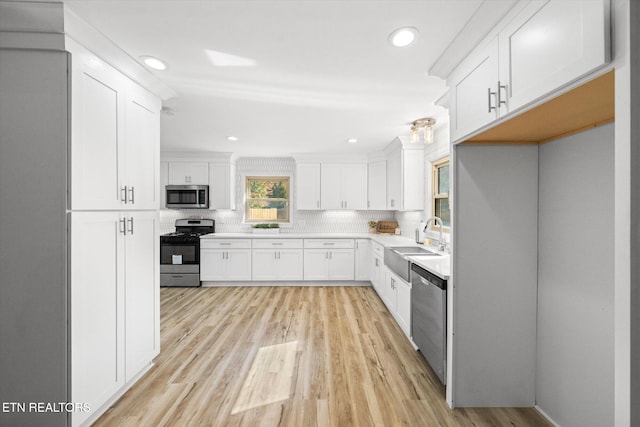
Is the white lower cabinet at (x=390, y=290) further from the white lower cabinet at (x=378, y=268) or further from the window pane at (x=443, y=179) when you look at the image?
the window pane at (x=443, y=179)

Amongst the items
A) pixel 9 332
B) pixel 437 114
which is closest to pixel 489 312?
pixel 437 114

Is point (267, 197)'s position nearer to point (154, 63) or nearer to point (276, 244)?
point (276, 244)

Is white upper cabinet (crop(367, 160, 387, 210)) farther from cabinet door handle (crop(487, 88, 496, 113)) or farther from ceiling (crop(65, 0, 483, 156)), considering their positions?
cabinet door handle (crop(487, 88, 496, 113))

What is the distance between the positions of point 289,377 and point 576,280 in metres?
1.97

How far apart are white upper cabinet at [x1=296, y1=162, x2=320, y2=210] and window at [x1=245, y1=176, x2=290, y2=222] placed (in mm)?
451

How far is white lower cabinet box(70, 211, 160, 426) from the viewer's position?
1.70 meters

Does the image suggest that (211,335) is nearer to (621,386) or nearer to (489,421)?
(489,421)

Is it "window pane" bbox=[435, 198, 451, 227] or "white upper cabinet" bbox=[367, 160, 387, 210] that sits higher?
"white upper cabinet" bbox=[367, 160, 387, 210]

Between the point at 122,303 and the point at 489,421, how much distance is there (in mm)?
2445

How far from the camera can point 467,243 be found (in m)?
1.98

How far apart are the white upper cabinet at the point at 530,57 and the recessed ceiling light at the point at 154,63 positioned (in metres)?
2.00

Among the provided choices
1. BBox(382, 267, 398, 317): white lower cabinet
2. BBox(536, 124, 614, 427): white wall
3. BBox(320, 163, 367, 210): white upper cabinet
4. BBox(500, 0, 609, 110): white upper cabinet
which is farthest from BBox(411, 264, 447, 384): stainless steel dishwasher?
BBox(320, 163, 367, 210): white upper cabinet

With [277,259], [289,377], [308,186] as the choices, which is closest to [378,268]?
[277,259]

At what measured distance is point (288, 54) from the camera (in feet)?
6.64
